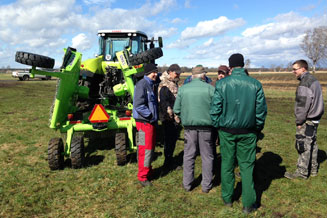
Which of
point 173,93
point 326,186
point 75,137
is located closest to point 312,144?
point 326,186

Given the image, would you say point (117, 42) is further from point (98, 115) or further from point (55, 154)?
point (55, 154)

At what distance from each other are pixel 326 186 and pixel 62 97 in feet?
16.7

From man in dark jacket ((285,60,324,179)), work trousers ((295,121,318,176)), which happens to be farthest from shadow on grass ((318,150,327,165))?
work trousers ((295,121,318,176))

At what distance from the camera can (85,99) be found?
6578 millimetres

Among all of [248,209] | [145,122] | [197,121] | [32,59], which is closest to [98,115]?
[145,122]

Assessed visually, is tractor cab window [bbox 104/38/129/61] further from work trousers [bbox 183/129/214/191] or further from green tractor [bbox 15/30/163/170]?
work trousers [bbox 183/129/214/191]

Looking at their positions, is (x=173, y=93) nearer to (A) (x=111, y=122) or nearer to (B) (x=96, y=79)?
(A) (x=111, y=122)

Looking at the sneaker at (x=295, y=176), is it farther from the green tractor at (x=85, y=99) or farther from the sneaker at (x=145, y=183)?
the green tractor at (x=85, y=99)

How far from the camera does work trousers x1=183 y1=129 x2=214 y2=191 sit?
12.9ft

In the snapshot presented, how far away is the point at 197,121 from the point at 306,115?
192cm

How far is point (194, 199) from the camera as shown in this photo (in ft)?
12.7

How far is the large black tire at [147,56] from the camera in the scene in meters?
5.33

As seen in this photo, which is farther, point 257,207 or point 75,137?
point 75,137

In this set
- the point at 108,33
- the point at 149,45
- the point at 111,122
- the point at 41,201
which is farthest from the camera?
the point at 149,45
